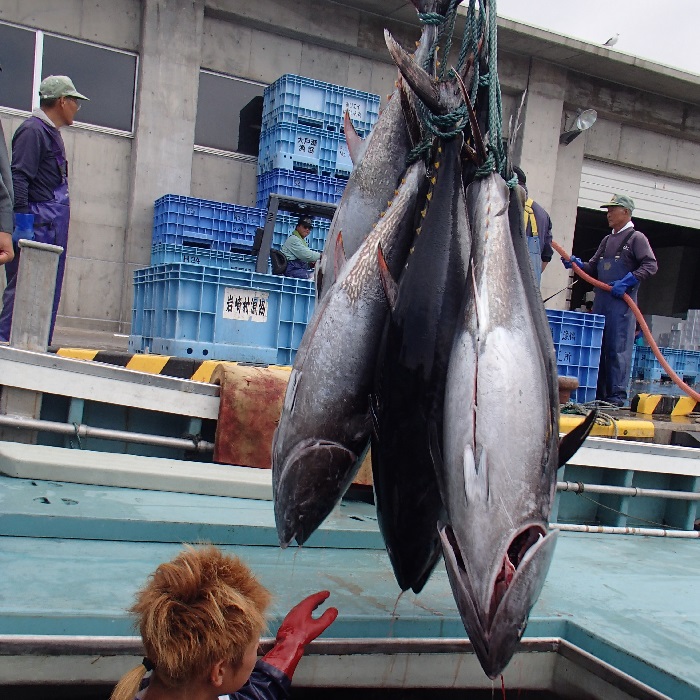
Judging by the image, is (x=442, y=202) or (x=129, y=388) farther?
(x=129, y=388)

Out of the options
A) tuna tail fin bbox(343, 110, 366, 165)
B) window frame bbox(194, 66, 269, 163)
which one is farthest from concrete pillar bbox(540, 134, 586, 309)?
tuna tail fin bbox(343, 110, 366, 165)

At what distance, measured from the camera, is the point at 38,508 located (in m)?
2.46

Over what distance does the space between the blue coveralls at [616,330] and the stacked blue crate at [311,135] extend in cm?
340

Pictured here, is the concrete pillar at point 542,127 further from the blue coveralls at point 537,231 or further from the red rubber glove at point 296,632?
the red rubber glove at point 296,632

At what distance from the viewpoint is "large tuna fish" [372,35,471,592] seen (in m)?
1.56

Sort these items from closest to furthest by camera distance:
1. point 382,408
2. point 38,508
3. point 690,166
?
point 382,408
point 38,508
point 690,166

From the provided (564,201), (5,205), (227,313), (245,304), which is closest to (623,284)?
(245,304)

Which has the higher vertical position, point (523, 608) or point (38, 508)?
point (523, 608)

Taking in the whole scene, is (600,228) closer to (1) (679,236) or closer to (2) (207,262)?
(1) (679,236)

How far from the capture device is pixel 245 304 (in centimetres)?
561

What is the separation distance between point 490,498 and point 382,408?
1.34 ft

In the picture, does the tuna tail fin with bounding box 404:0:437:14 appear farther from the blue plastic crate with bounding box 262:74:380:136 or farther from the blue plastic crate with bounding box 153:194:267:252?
the blue plastic crate with bounding box 262:74:380:136

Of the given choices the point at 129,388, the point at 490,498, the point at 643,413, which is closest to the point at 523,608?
the point at 490,498

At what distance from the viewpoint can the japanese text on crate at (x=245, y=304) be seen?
18.2 ft
